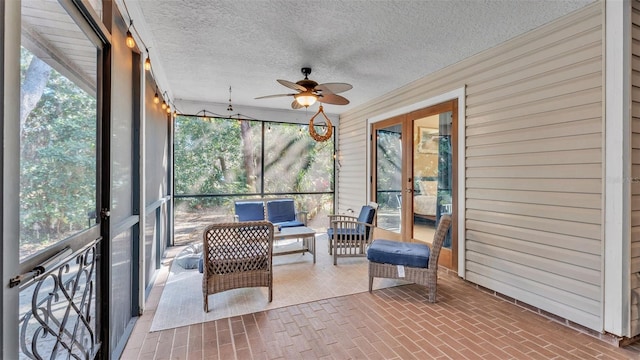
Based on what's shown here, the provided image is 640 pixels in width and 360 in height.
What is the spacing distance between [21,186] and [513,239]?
12.8ft

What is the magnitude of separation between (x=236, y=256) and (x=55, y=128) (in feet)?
6.51

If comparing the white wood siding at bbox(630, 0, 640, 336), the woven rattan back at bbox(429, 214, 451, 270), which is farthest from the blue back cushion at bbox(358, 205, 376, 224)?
the white wood siding at bbox(630, 0, 640, 336)

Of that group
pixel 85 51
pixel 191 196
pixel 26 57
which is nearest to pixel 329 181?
pixel 191 196

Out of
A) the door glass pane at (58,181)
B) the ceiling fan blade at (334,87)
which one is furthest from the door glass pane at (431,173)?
the door glass pane at (58,181)

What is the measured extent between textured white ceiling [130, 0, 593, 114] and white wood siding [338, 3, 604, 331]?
0.30 metres

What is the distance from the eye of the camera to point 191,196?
5.80m

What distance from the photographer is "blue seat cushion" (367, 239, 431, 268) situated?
3221mm

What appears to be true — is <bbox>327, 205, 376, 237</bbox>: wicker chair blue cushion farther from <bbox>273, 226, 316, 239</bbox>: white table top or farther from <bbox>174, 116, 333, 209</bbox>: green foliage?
<bbox>174, 116, 333, 209</bbox>: green foliage

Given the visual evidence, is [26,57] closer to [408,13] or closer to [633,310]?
[408,13]

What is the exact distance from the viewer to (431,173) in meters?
4.37

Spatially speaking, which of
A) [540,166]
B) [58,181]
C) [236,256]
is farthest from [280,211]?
[58,181]

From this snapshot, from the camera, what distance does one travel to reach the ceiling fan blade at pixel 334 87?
10.5 feet

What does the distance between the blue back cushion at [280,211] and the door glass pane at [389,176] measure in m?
1.75

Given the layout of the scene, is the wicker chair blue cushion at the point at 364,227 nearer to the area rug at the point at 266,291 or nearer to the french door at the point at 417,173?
the area rug at the point at 266,291
